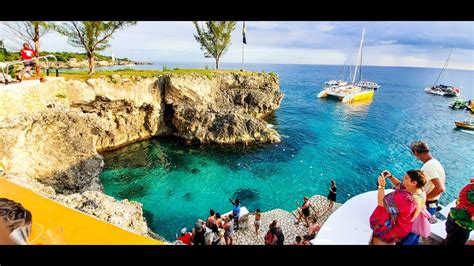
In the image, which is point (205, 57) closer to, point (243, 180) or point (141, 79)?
point (141, 79)

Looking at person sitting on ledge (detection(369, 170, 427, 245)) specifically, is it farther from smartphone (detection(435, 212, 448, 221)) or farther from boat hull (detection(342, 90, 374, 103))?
boat hull (detection(342, 90, 374, 103))

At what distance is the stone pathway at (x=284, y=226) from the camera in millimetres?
11901

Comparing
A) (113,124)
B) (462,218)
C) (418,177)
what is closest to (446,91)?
(113,124)

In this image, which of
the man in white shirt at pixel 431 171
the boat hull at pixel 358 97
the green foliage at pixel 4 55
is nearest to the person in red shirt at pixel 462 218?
the man in white shirt at pixel 431 171

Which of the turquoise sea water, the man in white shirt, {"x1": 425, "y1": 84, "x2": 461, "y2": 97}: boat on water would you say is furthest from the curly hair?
{"x1": 425, "y1": 84, "x2": 461, "y2": 97}: boat on water

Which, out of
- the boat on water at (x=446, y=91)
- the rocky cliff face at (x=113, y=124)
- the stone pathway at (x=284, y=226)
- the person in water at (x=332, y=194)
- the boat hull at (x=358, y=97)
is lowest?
the stone pathway at (x=284, y=226)

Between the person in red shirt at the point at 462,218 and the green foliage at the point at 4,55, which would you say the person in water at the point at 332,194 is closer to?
the person in red shirt at the point at 462,218

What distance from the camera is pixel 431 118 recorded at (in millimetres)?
48781

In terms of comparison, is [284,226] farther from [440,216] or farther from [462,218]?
[462,218]

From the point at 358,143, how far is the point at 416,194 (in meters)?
30.0

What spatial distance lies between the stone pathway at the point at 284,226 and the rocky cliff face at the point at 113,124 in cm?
459

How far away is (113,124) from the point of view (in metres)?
25.9

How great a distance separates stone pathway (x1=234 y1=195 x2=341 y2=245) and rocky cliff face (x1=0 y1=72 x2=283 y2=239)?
459 centimetres

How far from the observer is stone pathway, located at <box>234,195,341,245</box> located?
11901 mm
